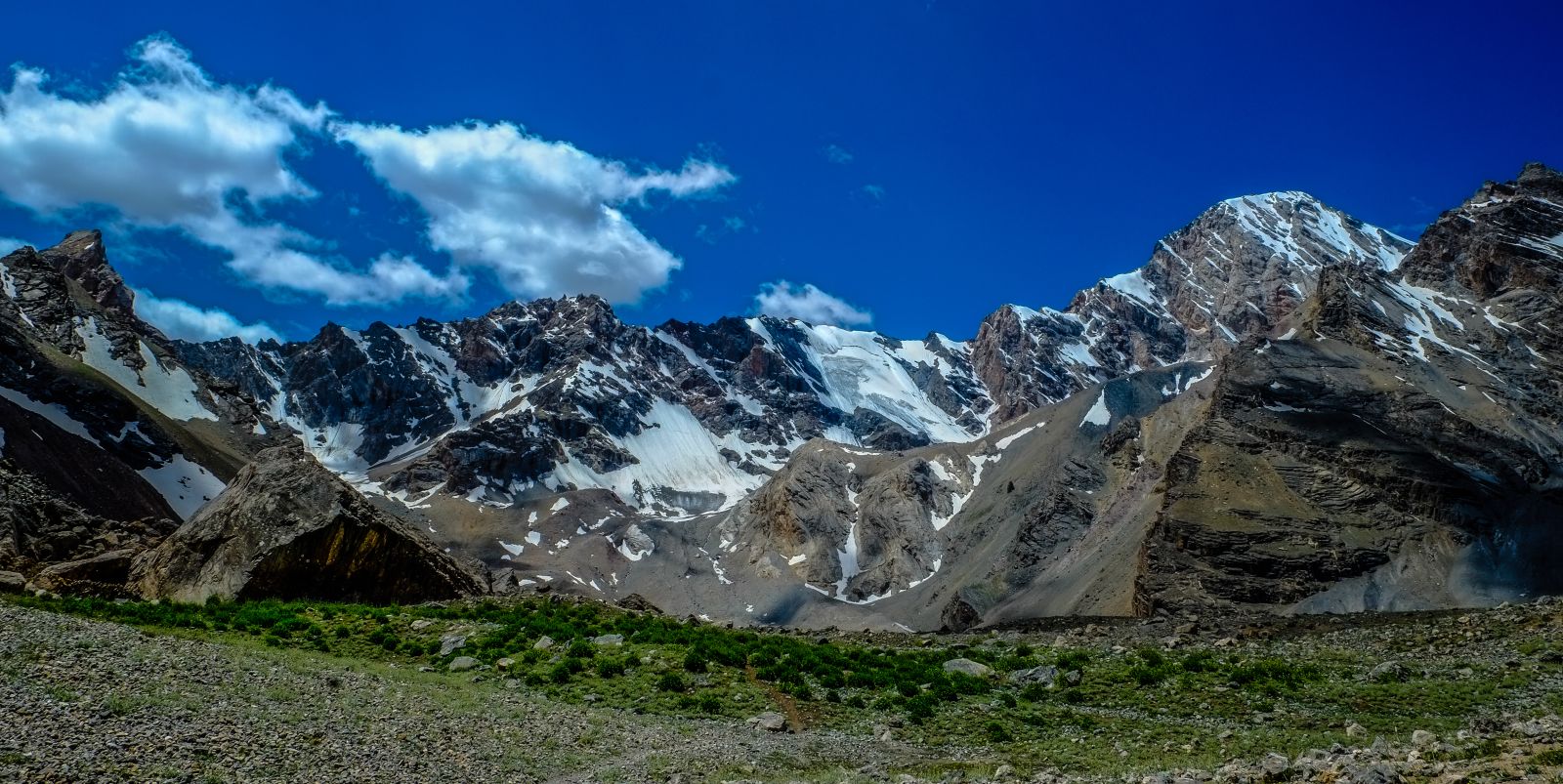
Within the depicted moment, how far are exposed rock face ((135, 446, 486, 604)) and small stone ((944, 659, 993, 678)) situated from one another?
25.4m

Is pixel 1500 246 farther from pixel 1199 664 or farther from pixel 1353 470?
pixel 1199 664

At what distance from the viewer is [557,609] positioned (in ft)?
116

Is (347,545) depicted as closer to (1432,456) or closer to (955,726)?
(955,726)

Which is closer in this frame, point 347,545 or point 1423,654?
point 1423,654

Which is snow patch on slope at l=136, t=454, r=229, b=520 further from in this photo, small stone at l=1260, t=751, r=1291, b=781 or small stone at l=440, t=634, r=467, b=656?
small stone at l=1260, t=751, r=1291, b=781

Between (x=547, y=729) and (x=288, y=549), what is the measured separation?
23.2 m

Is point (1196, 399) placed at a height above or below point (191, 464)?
above

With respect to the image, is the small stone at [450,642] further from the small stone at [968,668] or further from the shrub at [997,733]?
the shrub at [997,733]

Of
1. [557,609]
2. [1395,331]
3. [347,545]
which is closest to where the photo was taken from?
[557,609]

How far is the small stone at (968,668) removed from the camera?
26719 mm

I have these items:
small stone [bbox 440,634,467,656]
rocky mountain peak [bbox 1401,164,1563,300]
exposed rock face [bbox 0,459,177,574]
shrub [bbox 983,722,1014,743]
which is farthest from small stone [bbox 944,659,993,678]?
rocky mountain peak [bbox 1401,164,1563,300]


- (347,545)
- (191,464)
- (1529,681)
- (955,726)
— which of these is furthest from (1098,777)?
(191,464)

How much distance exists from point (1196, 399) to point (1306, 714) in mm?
151316

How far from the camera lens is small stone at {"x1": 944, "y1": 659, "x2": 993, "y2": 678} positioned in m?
26.7
